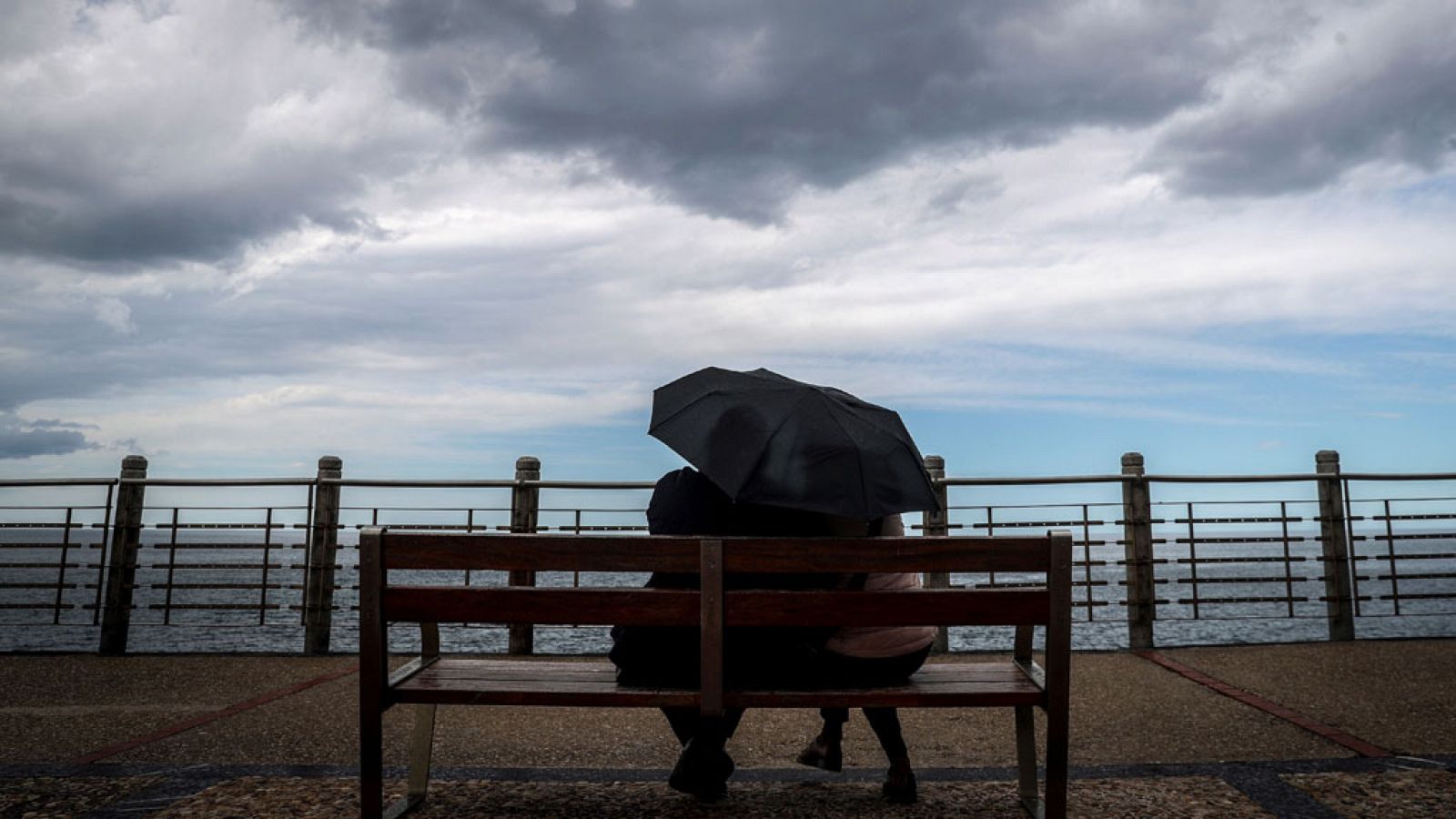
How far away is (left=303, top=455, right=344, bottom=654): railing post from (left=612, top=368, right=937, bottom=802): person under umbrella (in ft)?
23.6

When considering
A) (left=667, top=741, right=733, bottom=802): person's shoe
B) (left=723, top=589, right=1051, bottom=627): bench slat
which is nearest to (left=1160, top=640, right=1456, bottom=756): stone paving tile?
(left=723, top=589, right=1051, bottom=627): bench slat

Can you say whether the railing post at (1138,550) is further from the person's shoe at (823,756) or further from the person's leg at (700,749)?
the person's leg at (700,749)

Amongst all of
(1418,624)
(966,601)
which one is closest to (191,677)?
(966,601)

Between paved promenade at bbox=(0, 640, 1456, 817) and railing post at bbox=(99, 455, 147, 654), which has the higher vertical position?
railing post at bbox=(99, 455, 147, 654)

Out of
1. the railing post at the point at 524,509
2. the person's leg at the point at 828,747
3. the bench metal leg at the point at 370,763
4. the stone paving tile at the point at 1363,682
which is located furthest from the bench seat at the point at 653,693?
the railing post at the point at 524,509

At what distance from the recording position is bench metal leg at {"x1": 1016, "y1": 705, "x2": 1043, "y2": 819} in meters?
3.89

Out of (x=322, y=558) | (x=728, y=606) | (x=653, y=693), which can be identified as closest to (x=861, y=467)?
(x=728, y=606)

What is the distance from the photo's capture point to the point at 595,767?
16.2ft

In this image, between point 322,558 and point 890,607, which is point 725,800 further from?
point 322,558

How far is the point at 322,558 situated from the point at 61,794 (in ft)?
18.5

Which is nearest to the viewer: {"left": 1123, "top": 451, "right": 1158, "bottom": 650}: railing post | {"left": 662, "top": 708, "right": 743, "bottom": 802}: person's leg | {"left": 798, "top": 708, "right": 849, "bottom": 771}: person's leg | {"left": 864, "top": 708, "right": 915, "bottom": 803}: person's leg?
{"left": 662, "top": 708, "right": 743, "bottom": 802}: person's leg

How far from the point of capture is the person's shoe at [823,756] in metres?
4.08

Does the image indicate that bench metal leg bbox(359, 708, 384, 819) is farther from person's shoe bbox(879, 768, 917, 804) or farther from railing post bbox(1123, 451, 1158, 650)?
railing post bbox(1123, 451, 1158, 650)

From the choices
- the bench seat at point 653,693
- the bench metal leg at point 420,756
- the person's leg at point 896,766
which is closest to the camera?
the bench seat at point 653,693
